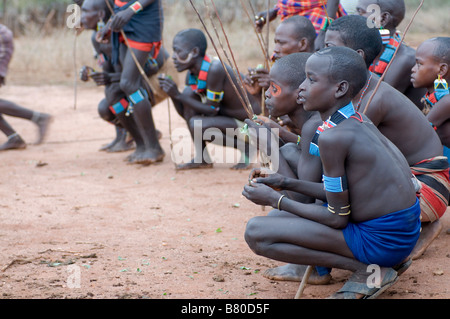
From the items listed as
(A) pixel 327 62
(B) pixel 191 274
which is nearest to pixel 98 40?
(B) pixel 191 274

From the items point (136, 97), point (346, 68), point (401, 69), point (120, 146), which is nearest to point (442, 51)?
point (401, 69)

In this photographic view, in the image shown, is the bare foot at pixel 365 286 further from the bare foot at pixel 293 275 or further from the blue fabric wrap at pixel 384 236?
the bare foot at pixel 293 275

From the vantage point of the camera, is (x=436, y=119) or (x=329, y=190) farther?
(x=436, y=119)

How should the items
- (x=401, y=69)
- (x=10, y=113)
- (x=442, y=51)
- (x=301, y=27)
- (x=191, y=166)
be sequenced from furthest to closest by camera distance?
(x=10, y=113)
(x=191, y=166)
(x=301, y=27)
(x=401, y=69)
(x=442, y=51)

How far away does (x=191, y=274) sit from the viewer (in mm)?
3295

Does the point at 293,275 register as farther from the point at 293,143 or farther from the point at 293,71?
the point at 293,71

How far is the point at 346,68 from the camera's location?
2.69 meters

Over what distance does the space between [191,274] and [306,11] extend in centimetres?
290

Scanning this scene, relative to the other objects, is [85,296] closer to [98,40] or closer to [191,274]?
[191,274]

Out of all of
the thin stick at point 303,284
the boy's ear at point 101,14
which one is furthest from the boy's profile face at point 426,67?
the boy's ear at point 101,14

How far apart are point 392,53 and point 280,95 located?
1423 mm

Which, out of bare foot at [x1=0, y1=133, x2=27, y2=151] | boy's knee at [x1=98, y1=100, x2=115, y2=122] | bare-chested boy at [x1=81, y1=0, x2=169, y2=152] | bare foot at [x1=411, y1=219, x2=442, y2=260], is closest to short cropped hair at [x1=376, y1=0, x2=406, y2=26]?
bare foot at [x1=411, y1=219, x2=442, y2=260]

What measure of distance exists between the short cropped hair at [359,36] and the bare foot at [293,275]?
1.35 m

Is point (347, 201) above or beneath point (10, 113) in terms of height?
above
